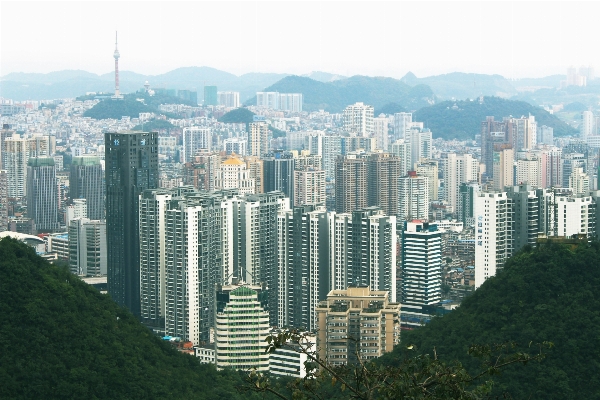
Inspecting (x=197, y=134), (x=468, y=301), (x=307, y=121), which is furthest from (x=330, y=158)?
(x=468, y=301)

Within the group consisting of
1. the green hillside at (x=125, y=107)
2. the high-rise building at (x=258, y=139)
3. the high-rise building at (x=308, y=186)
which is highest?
the green hillside at (x=125, y=107)

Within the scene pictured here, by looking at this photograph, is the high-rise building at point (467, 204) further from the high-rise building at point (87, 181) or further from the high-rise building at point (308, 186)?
the high-rise building at point (87, 181)

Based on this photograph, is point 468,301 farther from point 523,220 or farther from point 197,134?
point 197,134

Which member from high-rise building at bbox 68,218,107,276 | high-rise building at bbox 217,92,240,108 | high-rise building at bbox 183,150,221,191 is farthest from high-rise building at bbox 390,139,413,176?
high-rise building at bbox 217,92,240,108

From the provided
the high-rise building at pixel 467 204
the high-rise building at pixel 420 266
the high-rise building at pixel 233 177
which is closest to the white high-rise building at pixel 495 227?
the high-rise building at pixel 420 266

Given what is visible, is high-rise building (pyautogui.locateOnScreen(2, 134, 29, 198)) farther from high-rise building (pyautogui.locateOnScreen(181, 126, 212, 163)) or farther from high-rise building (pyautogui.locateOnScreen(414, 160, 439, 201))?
high-rise building (pyautogui.locateOnScreen(181, 126, 212, 163))

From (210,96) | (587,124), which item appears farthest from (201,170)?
(210,96)

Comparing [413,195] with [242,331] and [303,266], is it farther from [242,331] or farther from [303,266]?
[242,331]
